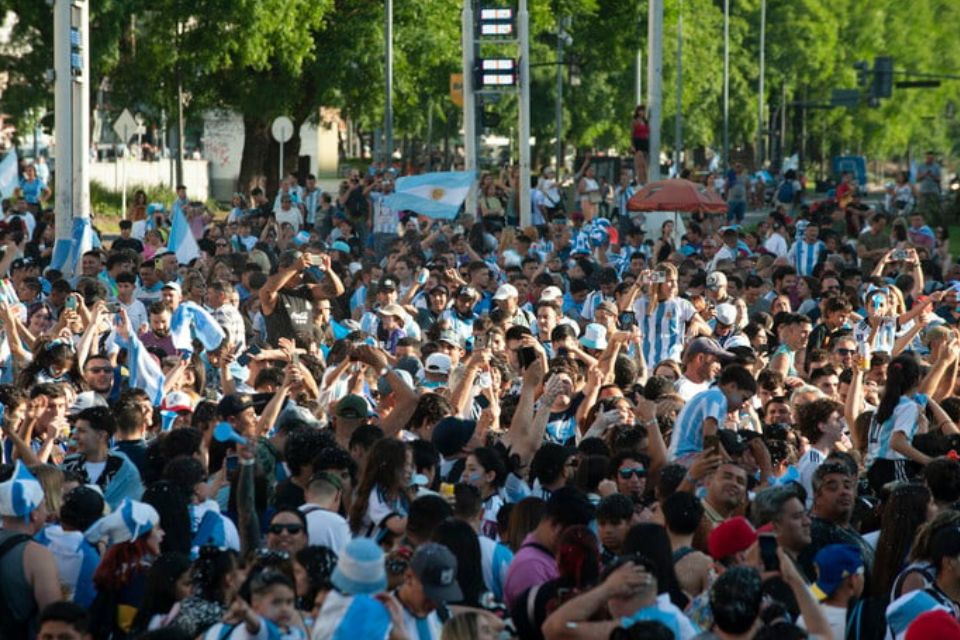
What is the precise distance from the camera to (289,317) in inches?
629

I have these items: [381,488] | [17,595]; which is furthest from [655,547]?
[17,595]

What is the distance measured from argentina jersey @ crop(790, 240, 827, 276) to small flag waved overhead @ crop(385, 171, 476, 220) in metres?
4.59

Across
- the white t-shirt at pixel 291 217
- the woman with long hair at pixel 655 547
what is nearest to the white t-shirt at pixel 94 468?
the woman with long hair at pixel 655 547

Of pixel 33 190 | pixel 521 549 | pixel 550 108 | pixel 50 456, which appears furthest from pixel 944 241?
pixel 550 108

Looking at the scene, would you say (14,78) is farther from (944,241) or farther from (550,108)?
(550,108)

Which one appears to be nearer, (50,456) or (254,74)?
(50,456)

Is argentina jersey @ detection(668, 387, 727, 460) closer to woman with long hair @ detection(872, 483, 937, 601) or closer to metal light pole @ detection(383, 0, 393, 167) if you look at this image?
woman with long hair @ detection(872, 483, 937, 601)

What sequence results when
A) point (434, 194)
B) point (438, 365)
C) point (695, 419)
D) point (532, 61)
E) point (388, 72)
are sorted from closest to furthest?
1. point (695, 419)
2. point (438, 365)
3. point (434, 194)
4. point (388, 72)
5. point (532, 61)

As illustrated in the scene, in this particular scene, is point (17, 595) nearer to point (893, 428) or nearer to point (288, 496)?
point (288, 496)

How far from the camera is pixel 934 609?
7461 millimetres

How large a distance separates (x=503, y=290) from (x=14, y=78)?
87.4 feet

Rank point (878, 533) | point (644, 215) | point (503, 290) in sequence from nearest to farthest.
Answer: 1. point (878, 533)
2. point (503, 290)
3. point (644, 215)

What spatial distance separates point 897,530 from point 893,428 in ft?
9.63

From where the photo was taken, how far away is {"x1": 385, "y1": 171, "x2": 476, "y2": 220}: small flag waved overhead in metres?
26.0
